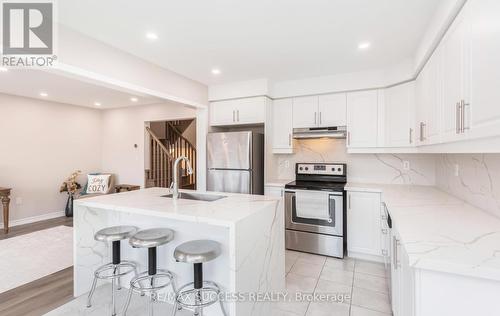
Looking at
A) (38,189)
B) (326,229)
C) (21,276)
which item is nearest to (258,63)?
(326,229)

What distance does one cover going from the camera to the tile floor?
2.10 meters

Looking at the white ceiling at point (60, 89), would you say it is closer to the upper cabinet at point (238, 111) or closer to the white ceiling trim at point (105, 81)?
the white ceiling trim at point (105, 81)

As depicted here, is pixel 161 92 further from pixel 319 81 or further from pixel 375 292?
pixel 375 292

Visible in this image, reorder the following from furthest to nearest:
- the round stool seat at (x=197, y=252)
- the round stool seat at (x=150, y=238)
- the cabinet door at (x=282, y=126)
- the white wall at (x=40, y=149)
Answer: the white wall at (x=40, y=149), the cabinet door at (x=282, y=126), the round stool seat at (x=150, y=238), the round stool seat at (x=197, y=252)

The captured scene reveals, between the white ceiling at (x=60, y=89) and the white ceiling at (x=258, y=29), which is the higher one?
the white ceiling at (x=60, y=89)

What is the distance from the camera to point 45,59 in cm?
199

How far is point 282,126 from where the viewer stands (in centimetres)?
377

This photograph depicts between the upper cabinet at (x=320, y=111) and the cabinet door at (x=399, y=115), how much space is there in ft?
1.77

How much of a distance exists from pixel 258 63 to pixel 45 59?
6.71 ft

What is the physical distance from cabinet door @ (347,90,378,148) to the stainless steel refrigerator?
1269mm

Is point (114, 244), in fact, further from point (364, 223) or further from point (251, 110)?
point (364, 223)

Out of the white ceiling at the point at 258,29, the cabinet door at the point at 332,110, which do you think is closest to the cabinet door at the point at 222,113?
the white ceiling at the point at 258,29

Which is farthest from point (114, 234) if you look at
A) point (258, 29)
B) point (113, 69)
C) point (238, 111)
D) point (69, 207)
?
point (69, 207)

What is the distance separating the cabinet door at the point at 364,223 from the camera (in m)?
2.98
